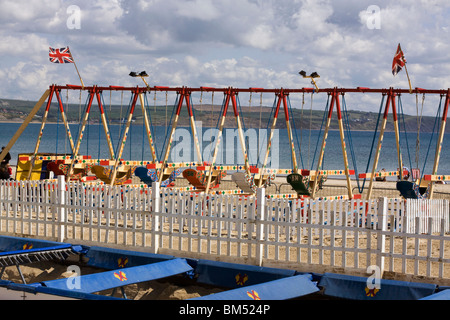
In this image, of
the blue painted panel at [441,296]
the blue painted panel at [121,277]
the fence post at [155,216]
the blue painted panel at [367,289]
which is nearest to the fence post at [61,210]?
the fence post at [155,216]

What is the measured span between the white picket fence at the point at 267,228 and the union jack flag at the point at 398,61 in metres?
4.52

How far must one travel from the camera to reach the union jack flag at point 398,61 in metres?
16.9

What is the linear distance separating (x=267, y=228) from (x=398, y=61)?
25.0 feet

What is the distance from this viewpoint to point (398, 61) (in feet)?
55.6

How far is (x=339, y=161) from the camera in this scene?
98625mm

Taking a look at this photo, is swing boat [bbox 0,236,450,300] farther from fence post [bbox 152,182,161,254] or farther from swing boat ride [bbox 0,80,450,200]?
swing boat ride [bbox 0,80,450,200]

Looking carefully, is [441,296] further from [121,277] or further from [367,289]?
[121,277]

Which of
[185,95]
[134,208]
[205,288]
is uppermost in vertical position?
[185,95]

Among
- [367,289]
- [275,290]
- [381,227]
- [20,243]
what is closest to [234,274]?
[275,290]

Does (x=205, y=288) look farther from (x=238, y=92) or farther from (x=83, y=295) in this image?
(x=238, y=92)

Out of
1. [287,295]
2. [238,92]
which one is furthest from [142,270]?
[238,92]
